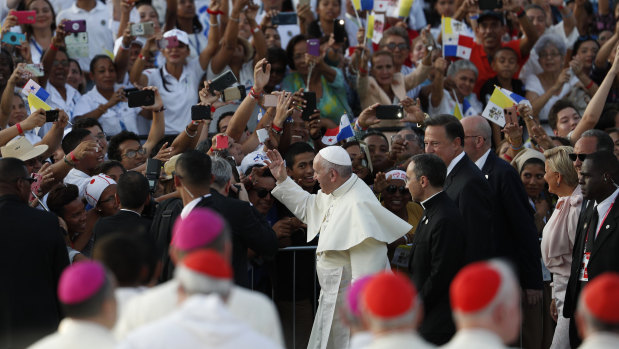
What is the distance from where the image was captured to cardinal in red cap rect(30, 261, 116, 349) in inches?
180

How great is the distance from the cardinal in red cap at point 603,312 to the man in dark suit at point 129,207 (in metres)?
4.24

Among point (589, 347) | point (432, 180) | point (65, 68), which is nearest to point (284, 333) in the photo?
point (432, 180)

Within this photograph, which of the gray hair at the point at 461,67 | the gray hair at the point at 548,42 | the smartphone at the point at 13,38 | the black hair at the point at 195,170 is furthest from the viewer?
the gray hair at the point at 548,42

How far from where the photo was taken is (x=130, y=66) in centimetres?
1316

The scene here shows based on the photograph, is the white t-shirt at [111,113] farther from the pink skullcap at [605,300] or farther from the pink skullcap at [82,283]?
the pink skullcap at [605,300]

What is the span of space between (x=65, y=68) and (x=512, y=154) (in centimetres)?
527

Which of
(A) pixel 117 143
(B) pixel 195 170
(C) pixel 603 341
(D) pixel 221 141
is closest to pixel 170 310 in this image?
(C) pixel 603 341

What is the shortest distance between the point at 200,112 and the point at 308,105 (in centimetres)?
118

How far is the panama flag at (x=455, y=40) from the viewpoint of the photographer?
536 inches

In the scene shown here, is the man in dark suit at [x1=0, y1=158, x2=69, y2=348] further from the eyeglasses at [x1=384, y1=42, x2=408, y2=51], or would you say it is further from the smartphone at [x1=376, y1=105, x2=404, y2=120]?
the eyeglasses at [x1=384, y1=42, x2=408, y2=51]

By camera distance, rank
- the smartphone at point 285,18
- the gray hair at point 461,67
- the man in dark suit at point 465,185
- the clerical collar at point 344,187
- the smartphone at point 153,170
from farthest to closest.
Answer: the smartphone at point 285,18 → the gray hair at point 461,67 → the smartphone at point 153,170 → the clerical collar at point 344,187 → the man in dark suit at point 465,185

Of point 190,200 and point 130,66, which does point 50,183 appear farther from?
point 130,66

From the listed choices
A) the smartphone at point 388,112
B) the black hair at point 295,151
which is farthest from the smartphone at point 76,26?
the smartphone at point 388,112

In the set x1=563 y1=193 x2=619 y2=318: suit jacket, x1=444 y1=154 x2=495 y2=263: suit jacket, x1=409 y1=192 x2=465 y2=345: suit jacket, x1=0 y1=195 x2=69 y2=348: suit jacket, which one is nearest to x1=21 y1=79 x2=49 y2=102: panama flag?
x1=0 y1=195 x2=69 y2=348: suit jacket
